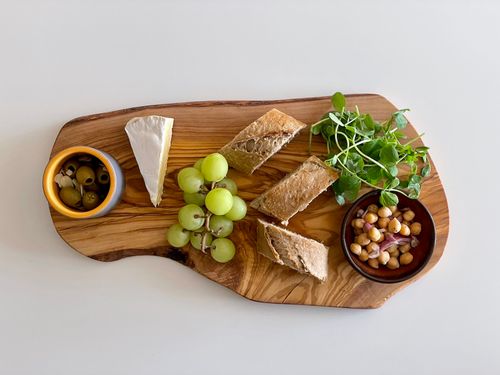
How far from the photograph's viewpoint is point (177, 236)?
1.04 metres

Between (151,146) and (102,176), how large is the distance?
12 cm

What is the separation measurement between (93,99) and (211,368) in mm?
710

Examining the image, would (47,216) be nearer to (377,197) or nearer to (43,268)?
(43,268)

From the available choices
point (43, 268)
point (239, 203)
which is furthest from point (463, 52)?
point (43, 268)

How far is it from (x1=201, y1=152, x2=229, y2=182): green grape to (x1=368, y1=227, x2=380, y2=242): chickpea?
34cm

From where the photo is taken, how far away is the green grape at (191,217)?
1009 mm

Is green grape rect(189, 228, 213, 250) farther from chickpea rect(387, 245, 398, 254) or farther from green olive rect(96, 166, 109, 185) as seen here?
chickpea rect(387, 245, 398, 254)

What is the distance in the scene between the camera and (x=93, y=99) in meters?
1.14

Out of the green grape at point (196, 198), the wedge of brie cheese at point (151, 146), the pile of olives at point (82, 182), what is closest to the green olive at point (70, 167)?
the pile of olives at point (82, 182)

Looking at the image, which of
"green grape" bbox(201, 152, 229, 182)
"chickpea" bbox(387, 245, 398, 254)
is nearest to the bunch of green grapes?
"green grape" bbox(201, 152, 229, 182)

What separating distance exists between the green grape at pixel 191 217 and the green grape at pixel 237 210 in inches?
2.3

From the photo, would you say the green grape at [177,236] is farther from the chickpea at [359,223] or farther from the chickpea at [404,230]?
the chickpea at [404,230]

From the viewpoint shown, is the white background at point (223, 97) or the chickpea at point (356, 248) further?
the white background at point (223, 97)

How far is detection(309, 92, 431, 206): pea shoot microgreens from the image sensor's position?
3.30 feet
